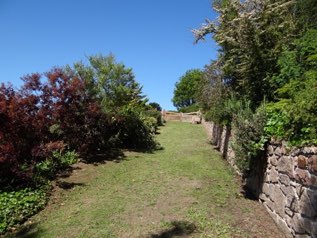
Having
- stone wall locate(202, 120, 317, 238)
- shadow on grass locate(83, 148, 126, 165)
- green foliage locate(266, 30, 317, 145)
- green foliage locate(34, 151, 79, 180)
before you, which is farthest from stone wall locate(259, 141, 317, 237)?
shadow on grass locate(83, 148, 126, 165)

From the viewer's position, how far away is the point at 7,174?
7.93 m

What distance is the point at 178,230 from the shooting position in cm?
570

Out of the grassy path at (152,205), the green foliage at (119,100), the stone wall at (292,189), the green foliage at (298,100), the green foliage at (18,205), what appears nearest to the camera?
the stone wall at (292,189)

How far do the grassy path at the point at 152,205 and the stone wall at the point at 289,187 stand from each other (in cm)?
32

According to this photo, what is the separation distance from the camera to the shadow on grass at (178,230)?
218 inches

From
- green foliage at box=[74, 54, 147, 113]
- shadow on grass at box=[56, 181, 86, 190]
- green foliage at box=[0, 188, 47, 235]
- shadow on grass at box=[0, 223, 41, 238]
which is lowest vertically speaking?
shadow on grass at box=[0, 223, 41, 238]

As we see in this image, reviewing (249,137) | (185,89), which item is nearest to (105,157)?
(249,137)

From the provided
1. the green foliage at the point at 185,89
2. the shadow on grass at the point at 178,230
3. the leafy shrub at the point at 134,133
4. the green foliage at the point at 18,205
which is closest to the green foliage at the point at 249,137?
the shadow on grass at the point at 178,230

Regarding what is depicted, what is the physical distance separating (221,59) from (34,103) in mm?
7102

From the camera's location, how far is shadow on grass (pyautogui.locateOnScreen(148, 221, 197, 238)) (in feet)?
18.2

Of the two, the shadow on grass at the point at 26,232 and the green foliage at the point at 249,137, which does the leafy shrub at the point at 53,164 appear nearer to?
the shadow on grass at the point at 26,232

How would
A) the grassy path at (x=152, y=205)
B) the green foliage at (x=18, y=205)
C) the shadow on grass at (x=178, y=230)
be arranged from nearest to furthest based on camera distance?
1. the shadow on grass at (x=178, y=230)
2. the grassy path at (x=152, y=205)
3. the green foliage at (x=18, y=205)

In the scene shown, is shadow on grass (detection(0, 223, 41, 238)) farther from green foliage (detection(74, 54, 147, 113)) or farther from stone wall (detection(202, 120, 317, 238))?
green foliage (detection(74, 54, 147, 113))

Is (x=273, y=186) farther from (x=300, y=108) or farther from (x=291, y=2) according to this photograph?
(x=291, y=2)
